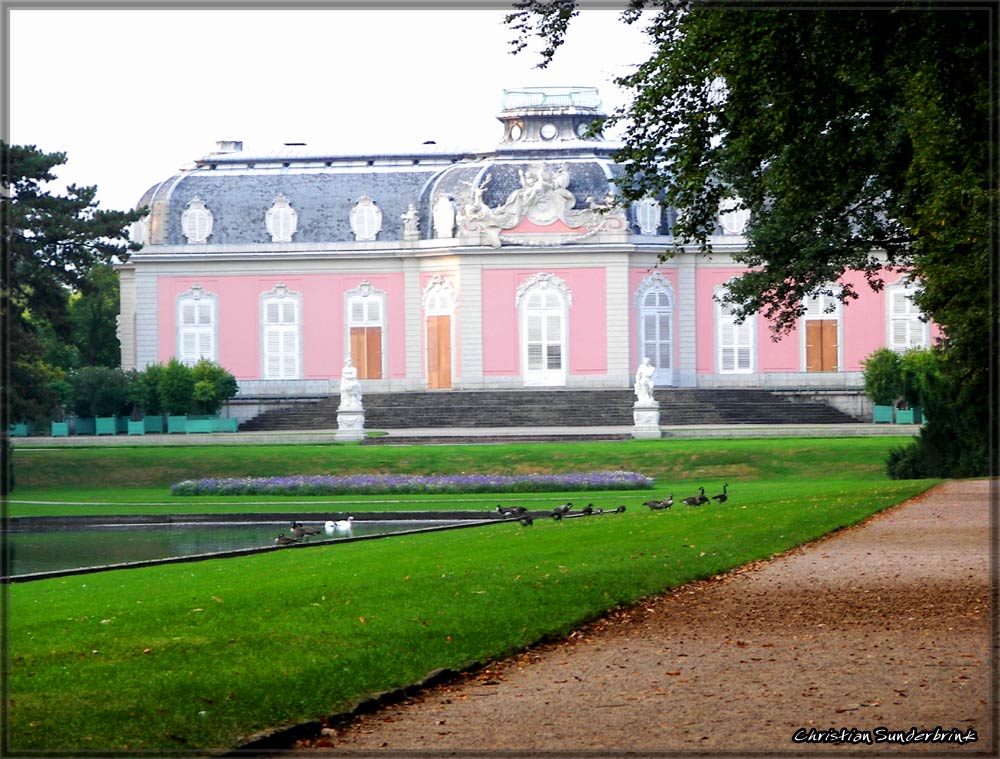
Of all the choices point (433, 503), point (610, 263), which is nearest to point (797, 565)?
point (433, 503)

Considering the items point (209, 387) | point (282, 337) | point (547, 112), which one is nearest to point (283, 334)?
point (282, 337)

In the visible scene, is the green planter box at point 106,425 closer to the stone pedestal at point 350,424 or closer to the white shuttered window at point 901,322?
the stone pedestal at point 350,424

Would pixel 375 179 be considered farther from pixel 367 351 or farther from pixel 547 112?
pixel 547 112

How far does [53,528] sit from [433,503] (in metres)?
5.56

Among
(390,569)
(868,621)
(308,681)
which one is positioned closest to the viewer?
(308,681)

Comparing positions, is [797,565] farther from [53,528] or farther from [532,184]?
[532,184]

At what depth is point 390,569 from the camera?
13344 mm

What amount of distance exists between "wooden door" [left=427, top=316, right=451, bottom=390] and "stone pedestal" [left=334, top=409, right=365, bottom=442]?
8309mm

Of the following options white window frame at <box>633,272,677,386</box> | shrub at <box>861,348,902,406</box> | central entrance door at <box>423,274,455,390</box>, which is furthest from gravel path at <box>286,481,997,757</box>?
central entrance door at <box>423,274,455,390</box>

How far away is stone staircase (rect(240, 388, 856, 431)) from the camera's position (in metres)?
42.1

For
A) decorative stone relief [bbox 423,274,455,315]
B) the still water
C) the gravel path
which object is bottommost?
the still water

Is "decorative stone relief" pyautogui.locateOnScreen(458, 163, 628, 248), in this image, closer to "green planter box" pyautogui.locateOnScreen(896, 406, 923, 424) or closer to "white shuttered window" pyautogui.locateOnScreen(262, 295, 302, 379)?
"white shuttered window" pyautogui.locateOnScreen(262, 295, 302, 379)

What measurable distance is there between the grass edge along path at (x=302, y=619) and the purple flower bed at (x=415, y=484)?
1100 centimetres

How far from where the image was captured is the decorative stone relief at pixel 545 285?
47844mm
